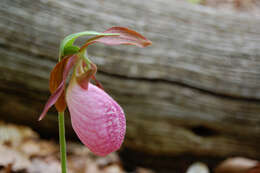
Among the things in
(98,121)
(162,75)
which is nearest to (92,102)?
(98,121)

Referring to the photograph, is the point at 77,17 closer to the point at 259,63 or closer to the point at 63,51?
the point at 63,51

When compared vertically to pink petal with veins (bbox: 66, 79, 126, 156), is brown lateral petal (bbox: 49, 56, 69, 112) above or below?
above

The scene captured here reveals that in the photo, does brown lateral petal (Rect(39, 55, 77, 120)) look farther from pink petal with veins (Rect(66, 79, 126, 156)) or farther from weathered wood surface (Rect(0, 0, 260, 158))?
weathered wood surface (Rect(0, 0, 260, 158))

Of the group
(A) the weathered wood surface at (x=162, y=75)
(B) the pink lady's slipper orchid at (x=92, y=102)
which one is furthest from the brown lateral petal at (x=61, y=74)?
(A) the weathered wood surface at (x=162, y=75)

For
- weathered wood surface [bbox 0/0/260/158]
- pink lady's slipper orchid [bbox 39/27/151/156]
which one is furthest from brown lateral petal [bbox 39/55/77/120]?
weathered wood surface [bbox 0/0/260/158]

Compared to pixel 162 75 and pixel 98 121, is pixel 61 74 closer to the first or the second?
pixel 98 121

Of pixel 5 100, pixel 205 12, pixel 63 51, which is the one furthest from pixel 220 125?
pixel 5 100
